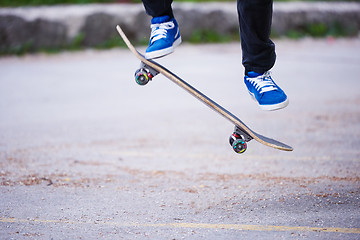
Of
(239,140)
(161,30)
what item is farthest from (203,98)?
(161,30)

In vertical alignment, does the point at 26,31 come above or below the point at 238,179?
above

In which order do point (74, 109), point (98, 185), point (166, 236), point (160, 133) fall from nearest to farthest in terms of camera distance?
1. point (166, 236)
2. point (98, 185)
3. point (160, 133)
4. point (74, 109)

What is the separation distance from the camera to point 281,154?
4.59 meters

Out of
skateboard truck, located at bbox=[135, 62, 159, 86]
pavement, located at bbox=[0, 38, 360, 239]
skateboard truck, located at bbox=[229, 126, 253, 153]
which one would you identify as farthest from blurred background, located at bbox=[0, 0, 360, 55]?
skateboard truck, located at bbox=[229, 126, 253, 153]

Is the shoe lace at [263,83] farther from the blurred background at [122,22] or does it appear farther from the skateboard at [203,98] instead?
the blurred background at [122,22]

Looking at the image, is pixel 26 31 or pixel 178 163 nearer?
pixel 178 163

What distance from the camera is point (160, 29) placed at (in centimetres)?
311

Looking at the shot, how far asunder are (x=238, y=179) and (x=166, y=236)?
4.11 feet

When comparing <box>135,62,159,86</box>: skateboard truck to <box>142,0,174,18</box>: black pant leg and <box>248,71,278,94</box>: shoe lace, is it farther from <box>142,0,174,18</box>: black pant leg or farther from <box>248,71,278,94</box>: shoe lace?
<box>248,71,278,94</box>: shoe lace

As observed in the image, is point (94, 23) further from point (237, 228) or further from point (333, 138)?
point (237, 228)

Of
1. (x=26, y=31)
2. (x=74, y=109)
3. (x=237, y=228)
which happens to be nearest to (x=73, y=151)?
(x=74, y=109)

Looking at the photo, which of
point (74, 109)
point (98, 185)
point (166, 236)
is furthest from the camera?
point (74, 109)

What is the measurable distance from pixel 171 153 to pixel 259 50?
6.01ft

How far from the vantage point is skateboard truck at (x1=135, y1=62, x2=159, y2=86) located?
125 inches
